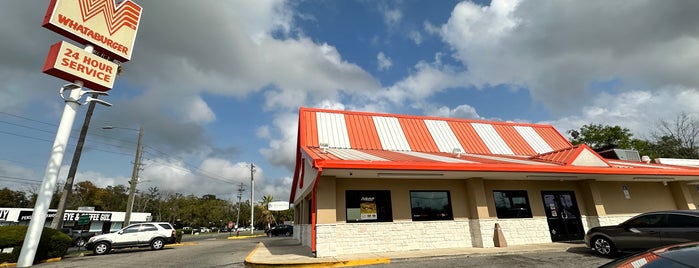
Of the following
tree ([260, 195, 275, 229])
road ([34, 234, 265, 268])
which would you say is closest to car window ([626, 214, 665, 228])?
road ([34, 234, 265, 268])

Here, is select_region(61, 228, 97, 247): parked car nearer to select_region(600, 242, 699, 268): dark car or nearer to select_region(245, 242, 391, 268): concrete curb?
select_region(245, 242, 391, 268): concrete curb

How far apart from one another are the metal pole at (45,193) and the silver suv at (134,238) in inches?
393

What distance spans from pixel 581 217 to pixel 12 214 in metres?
42.4

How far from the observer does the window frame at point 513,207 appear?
488 inches

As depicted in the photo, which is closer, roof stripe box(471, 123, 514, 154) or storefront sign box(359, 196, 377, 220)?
storefront sign box(359, 196, 377, 220)

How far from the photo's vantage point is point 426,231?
1144cm

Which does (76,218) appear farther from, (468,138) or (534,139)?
(534,139)

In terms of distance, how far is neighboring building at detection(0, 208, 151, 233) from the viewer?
2708cm

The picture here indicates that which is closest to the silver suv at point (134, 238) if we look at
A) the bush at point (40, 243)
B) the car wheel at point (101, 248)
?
the car wheel at point (101, 248)

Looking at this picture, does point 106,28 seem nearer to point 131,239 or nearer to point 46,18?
point 46,18

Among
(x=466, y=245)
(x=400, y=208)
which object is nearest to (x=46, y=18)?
(x=400, y=208)

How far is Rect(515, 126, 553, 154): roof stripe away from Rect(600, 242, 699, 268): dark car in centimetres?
1576

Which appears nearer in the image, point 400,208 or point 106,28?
point 106,28

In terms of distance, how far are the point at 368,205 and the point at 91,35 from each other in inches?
411
